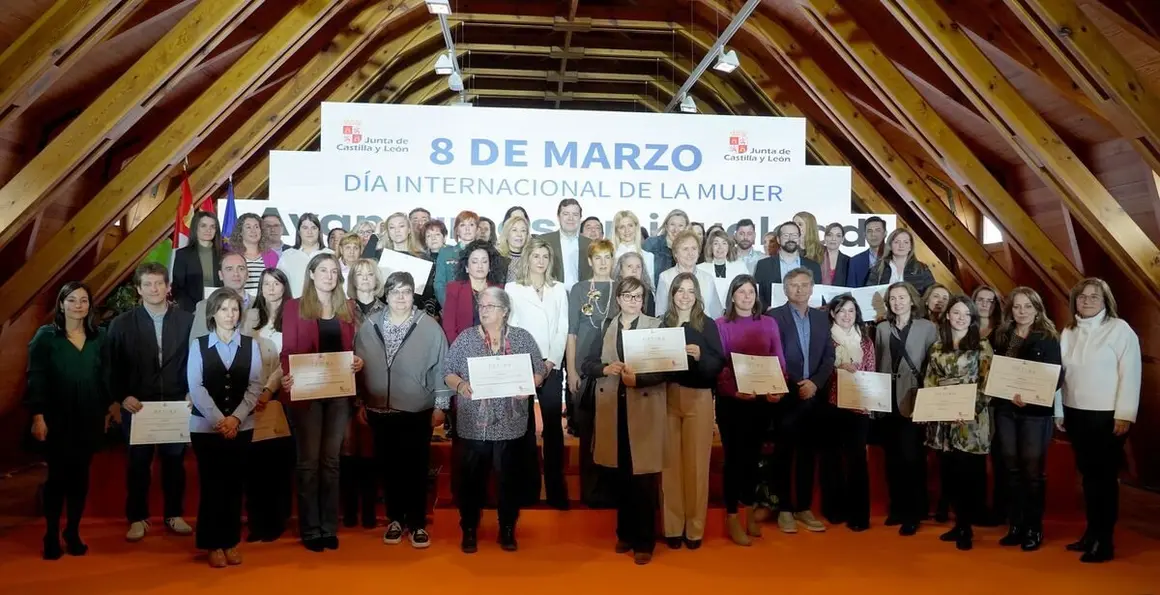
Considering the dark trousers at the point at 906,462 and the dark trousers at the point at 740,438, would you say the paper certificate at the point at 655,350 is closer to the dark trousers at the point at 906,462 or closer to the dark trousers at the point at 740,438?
the dark trousers at the point at 740,438

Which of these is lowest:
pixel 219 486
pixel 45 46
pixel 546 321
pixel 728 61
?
pixel 219 486

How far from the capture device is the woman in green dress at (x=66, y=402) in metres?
4.39

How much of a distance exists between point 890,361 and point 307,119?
275 inches

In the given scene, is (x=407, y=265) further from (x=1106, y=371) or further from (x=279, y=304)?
(x=1106, y=371)

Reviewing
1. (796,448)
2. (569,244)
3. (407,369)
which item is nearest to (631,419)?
(407,369)

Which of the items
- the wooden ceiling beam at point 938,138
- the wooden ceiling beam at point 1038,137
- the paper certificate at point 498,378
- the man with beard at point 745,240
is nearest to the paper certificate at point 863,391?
the man with beard at point 745,240

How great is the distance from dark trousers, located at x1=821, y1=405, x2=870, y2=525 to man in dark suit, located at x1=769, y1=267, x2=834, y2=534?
0.27ft

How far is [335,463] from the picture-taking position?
4.65 metres

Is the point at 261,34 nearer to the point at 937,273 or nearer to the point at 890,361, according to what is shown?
the point at 890,361

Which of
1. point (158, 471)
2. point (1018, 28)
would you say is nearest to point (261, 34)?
point (158, 471)

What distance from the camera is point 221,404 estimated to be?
424 centimetres

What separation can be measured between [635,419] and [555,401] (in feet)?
2.07

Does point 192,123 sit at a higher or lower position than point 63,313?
higher

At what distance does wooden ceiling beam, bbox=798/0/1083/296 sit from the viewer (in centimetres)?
684
